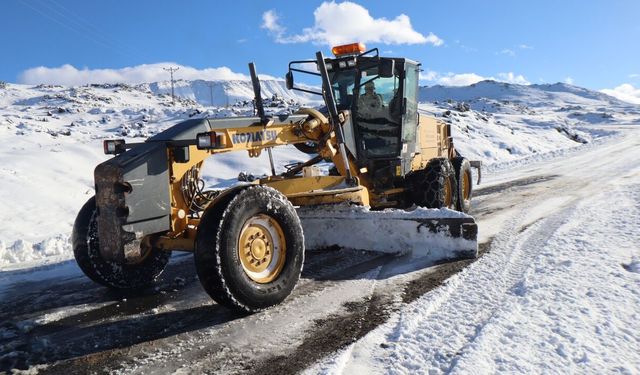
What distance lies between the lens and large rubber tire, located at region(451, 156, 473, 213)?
24.4 ft

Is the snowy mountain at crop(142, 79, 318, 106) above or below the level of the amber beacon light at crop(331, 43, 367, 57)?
above

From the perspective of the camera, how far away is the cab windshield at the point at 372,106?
6.52 meters

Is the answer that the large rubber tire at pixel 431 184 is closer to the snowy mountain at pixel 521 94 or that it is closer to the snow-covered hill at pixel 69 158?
the snow-covered hill at pixel 69 158

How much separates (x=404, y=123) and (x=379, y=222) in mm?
2143

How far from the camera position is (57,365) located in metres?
2.94

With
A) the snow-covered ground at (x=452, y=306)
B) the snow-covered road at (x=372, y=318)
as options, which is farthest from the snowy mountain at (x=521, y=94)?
the snow-covered road at (x=372, y=318)

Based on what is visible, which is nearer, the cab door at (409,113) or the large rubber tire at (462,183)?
the cab door at (409,113)

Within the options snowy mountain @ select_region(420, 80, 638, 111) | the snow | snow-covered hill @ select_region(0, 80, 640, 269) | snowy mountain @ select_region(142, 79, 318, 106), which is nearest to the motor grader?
the snow

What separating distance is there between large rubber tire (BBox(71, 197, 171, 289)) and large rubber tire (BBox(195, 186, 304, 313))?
1.40 metres

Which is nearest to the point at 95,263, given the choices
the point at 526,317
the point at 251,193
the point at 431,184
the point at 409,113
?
the point at 251,193

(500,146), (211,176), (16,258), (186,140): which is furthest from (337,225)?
(500,146)

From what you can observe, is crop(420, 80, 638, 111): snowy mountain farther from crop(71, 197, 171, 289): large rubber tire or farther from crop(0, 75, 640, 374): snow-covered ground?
crop(71, 197, 171, 289): large rubber tire

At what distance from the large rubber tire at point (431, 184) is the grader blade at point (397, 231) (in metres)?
1.43

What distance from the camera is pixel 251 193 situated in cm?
371
